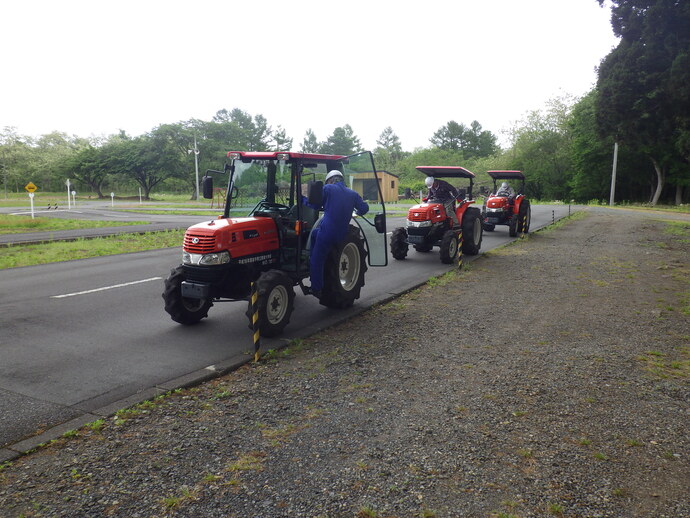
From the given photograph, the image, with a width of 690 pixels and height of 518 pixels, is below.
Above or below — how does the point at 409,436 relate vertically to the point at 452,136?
below

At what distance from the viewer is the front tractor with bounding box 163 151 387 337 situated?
641 centimetres

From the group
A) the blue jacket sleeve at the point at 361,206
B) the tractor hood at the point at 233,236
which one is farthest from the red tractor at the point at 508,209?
the tractor hood at the point at 233,236

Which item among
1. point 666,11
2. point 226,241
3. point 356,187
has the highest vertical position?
point 666,11

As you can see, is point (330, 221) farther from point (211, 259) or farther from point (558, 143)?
point (558, 143)

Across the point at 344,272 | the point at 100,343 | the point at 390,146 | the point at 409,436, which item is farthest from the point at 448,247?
the point at 390,146

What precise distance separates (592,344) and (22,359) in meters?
6.61

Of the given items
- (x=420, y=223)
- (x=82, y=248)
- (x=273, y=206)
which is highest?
(x=273, y=206)

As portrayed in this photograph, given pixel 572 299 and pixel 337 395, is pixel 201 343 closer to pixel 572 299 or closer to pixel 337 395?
pixel 337 395

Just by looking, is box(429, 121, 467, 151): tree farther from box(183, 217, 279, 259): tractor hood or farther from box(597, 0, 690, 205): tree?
box(183, 217, 279, 259): tractor hood

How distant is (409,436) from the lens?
4.01 meters

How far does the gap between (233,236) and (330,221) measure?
1.38m

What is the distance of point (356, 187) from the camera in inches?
317

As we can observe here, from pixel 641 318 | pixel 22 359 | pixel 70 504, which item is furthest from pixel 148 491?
pixel 641 318

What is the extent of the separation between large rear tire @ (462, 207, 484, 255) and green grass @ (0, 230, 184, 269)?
336 inches
